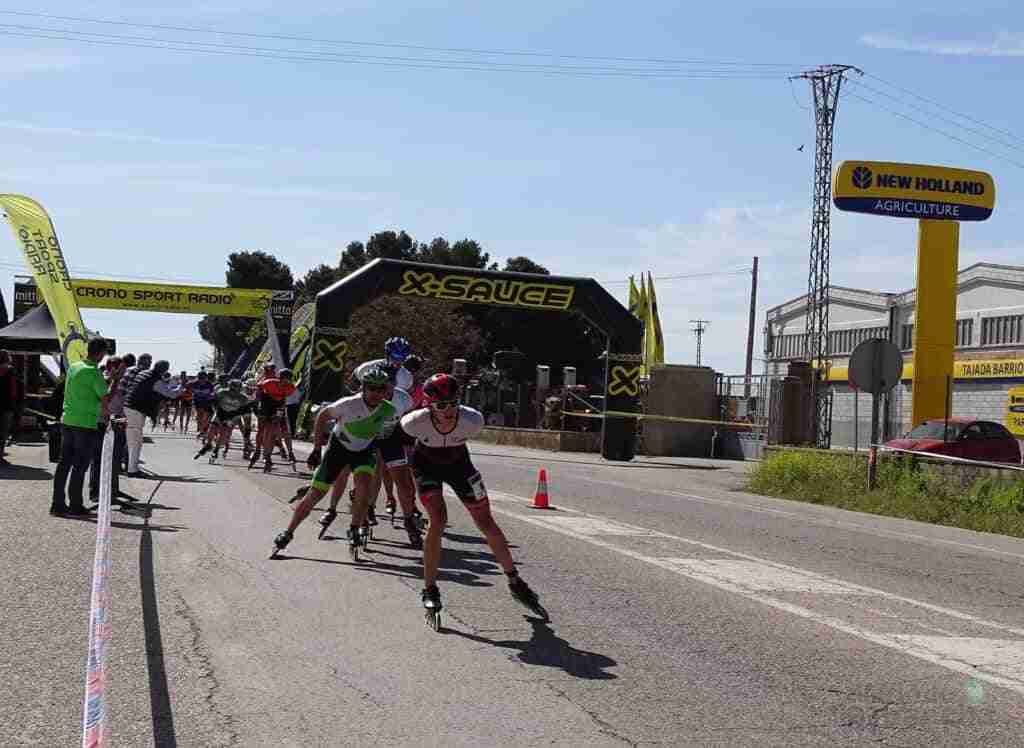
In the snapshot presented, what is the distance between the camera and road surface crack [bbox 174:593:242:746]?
19.3ft

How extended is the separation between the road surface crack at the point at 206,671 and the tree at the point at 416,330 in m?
57.0

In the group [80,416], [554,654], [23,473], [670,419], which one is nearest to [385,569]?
[554,654]

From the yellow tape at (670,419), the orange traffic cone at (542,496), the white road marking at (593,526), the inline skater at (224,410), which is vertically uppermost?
the yellow tape at (670,419)

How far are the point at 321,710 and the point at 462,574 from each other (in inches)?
189

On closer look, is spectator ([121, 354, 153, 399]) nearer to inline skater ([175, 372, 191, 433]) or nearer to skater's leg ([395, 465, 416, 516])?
skater's leg ([395, 465, 416, 516])

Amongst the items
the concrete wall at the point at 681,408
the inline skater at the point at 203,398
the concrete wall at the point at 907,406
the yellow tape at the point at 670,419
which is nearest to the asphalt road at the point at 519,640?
the inline skater at the point at 203,398

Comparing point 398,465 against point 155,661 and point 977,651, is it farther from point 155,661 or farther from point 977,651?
point 977,651

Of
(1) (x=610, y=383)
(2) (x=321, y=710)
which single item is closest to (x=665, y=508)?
(2) (x=321, y=710)

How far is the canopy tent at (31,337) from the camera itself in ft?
92.0

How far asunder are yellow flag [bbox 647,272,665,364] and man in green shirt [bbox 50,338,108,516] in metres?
33.3

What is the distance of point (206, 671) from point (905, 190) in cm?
2581

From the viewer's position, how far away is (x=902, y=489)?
21.3 meters

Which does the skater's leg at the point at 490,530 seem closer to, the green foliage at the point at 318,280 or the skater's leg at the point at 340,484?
the skater's leg at the point at 340,484

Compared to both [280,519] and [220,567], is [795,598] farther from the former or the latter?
[280,519]
